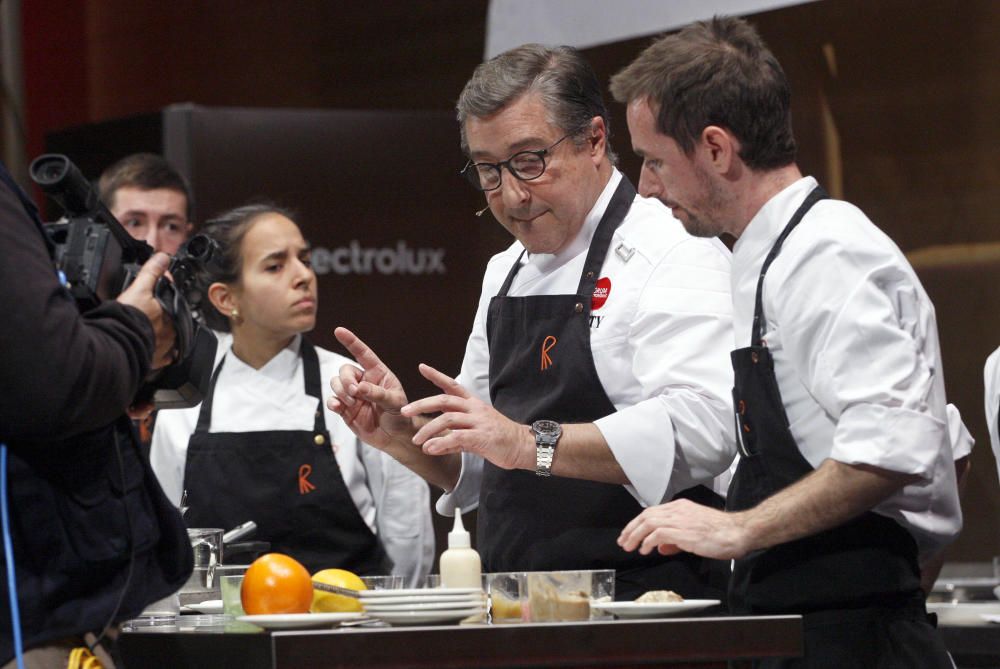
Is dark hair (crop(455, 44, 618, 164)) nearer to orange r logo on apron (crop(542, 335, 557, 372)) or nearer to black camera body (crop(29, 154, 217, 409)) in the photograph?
orange r logo on apron (crop(542, 335, 557, 372))

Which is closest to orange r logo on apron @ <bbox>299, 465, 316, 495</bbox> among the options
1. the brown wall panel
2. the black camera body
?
the brown wall panel

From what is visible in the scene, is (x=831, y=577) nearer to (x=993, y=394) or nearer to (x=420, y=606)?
(x=420, y=606)

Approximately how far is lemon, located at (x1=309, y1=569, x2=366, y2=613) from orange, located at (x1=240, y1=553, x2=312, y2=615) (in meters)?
0.05

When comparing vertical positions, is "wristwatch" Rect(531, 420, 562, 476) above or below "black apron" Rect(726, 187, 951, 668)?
above

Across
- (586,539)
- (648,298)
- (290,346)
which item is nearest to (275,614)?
(586,539)

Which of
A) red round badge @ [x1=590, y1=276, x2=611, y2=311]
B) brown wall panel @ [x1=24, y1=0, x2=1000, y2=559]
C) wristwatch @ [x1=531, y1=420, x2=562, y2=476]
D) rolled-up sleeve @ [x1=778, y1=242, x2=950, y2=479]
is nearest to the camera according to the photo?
rolled-up sleeve @ [x1=778, y1=242, x2=950, y2=479]

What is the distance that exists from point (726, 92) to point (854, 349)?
0.40 meters

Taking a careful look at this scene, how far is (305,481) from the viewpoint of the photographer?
300 cm

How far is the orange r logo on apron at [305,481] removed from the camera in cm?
299

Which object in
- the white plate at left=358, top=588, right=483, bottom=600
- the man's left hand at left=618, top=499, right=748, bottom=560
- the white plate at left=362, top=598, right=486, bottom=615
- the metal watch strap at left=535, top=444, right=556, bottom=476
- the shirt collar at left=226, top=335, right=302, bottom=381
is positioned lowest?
the white plate at left=362, top=598, right=486, bottom=615

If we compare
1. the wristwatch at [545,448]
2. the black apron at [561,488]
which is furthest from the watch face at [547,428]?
the black apron at [561,488]

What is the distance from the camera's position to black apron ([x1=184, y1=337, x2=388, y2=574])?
2.97m

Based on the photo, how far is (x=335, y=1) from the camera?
448cm

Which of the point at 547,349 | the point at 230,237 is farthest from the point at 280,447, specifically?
the point at 547,349
